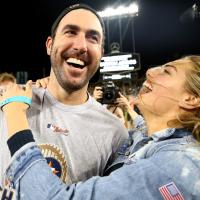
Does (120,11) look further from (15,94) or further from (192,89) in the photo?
(15,94)

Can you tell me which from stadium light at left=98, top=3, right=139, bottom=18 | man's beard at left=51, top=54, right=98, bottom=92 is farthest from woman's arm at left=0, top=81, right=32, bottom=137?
stadium light at left=98, top=3, right=139, bottom=18

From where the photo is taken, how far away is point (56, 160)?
1205mm

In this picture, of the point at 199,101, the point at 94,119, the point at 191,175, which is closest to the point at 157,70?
the point at 199,101

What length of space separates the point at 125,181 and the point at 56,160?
1.20 feet

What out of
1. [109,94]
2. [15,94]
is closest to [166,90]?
[15,94]

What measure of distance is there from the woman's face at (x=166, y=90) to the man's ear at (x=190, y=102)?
0.02 metres

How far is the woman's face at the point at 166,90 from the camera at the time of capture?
51.4 inches

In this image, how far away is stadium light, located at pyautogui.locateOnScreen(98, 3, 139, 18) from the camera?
8157 millimetres

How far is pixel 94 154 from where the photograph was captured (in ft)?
4.28

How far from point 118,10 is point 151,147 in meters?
7.74

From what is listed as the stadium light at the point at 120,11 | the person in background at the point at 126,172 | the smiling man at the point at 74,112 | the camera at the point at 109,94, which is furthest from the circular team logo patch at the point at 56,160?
the stadium light at the point at 120,11

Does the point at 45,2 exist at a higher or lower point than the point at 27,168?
higher

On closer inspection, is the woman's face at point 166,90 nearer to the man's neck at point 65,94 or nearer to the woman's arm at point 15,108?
the man's neck at point 65,94

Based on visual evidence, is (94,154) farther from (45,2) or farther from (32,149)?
(45,2)
